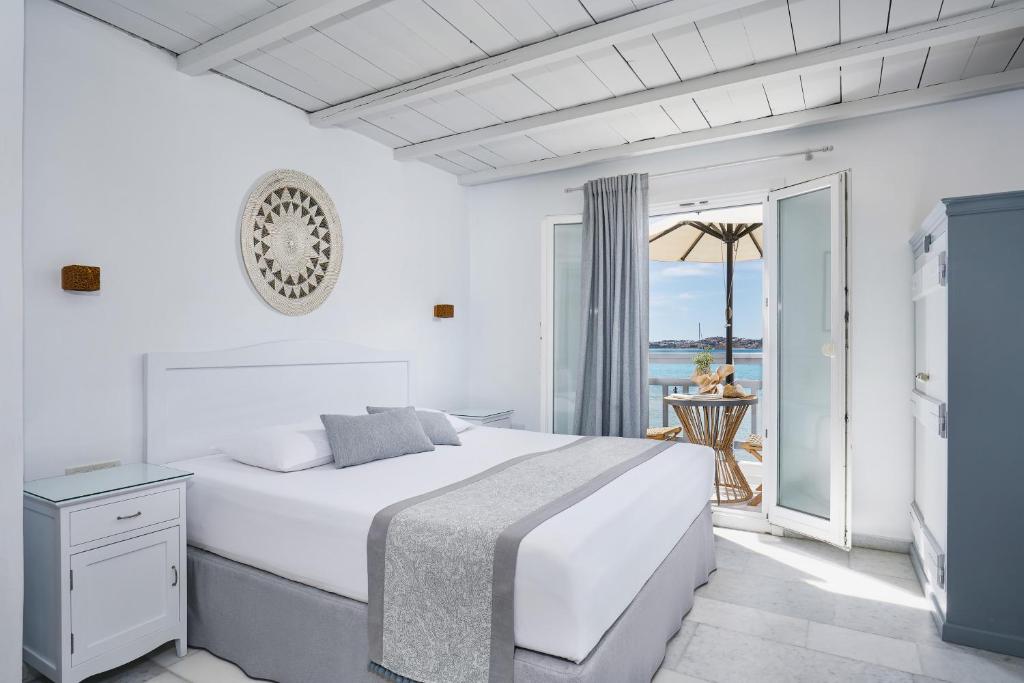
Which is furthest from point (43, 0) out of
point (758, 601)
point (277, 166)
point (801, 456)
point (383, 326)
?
point (801, 456)

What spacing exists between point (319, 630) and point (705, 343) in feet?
45.5

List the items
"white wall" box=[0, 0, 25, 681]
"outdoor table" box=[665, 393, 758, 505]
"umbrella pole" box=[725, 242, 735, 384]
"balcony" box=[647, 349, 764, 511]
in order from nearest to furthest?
"white wall" box=[0, 0, 25, 681]
"outdoor table" box=[665, 393, 758, 505]
"balcony" box=[647, 349, 764, 511]
"umbrella pole" box=[725, 242, 735, 384]

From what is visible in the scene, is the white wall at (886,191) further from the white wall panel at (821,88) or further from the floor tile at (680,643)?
the floor tile at (680,643)

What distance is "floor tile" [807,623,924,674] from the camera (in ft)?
7.60

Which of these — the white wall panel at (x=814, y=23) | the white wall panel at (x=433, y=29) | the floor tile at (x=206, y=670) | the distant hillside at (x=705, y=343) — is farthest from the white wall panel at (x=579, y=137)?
the distant hillside at (x=705, y=343)

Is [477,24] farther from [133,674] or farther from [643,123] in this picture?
[133,674]

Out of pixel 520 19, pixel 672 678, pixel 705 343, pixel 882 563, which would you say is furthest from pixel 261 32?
pixel 705 343

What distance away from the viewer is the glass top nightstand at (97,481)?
6.83 feet

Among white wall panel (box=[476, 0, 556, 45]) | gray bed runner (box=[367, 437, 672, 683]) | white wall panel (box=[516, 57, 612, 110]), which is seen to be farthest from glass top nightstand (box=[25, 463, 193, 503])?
white wall panel (box=[516, 57, 612, 110])

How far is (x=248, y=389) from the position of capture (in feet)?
10.3

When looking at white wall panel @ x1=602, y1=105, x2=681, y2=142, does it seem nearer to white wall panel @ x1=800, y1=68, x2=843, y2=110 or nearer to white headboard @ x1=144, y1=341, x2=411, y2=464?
white wall panel @ x1=800, y1=68, x2=843, y2=110

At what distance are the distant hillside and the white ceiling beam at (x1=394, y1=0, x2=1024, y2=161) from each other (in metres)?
11.5

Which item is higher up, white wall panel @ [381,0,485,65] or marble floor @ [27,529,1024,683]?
white wall panel @ [381,0,485,65]

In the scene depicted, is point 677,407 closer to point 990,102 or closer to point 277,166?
point 990,102
